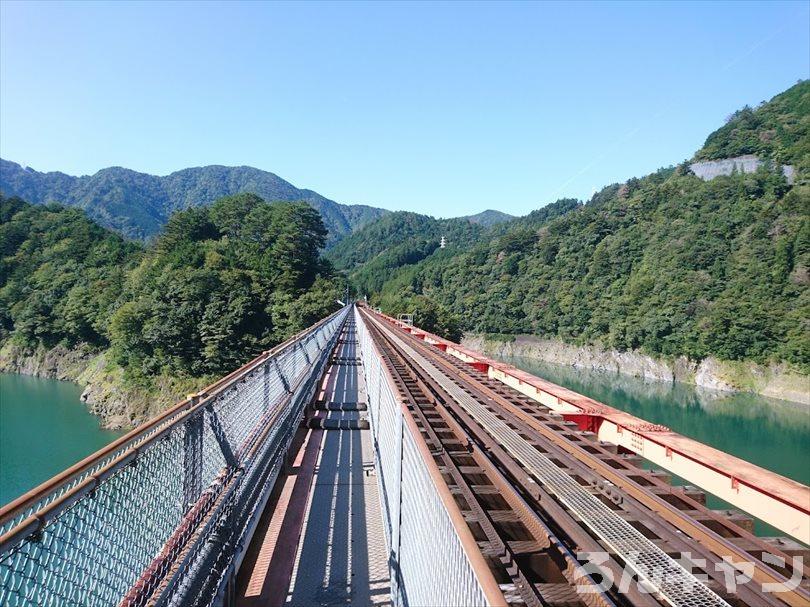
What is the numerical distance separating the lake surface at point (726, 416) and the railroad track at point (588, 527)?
19.3 meters

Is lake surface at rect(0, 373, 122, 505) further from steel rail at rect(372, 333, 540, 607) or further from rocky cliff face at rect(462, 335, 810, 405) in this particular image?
rocky cliff face at rect(462, 335, 810, 405)

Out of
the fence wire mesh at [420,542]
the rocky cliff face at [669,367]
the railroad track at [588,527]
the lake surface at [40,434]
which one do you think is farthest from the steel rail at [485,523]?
the rocky cliff face at [669,367]

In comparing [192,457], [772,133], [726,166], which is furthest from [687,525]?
[772,133]

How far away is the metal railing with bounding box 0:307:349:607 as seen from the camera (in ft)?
5.80

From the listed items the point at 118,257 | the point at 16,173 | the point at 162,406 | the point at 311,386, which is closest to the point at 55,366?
the point at 118,257

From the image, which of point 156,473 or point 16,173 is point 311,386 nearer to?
point 156,473

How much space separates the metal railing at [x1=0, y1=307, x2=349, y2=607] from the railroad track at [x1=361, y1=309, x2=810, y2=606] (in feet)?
5.39

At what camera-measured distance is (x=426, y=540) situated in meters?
2.32

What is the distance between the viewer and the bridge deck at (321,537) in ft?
12.2

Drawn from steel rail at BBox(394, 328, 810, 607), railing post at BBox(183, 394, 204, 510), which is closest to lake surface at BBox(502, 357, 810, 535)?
steel rail at BBox(394, 328, 810, 607)

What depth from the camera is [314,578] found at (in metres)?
3.92

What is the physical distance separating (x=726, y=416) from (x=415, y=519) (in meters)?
43.6

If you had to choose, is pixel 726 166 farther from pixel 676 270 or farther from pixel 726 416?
pixel 726 416

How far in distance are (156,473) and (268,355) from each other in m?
2.85
